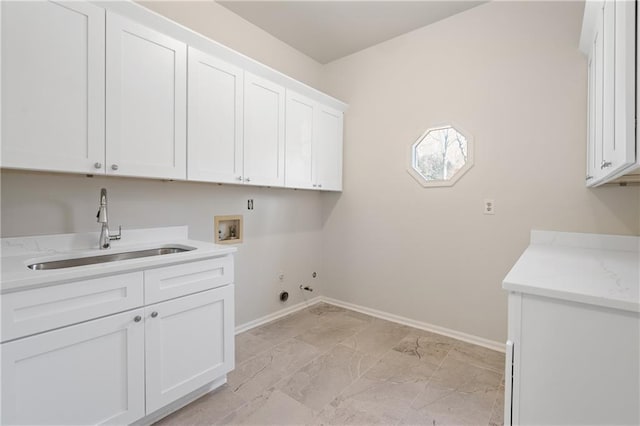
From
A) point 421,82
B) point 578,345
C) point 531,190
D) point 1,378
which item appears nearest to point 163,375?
point 1,378

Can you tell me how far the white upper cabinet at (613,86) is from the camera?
99 centimetres

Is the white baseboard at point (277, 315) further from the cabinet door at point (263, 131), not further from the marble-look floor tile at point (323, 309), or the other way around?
the cabinet door at point (263, 131)

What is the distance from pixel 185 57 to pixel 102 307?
1.55 m

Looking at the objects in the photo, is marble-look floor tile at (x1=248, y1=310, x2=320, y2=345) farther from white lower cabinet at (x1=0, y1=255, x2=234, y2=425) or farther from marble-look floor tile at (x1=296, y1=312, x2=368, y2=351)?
white lower cabinet at (x1=0, y1=255, x2=234, y2=425)

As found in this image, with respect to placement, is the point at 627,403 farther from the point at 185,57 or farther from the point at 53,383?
the point at 185,57

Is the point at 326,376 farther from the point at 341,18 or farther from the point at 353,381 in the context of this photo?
the point at 341,18

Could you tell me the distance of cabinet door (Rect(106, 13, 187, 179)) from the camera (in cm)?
164

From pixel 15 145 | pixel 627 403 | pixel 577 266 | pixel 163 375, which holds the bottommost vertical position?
pixel 163 375

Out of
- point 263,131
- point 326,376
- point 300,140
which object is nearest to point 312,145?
point 300,140

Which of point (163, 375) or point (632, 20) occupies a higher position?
point (632, 20)

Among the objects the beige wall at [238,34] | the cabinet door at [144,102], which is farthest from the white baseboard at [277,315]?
the beige wall at [238,34]

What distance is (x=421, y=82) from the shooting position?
281cm

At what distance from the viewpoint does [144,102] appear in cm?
177

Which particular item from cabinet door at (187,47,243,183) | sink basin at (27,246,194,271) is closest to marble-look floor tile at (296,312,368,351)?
sink basin at (27,246,194,271)
